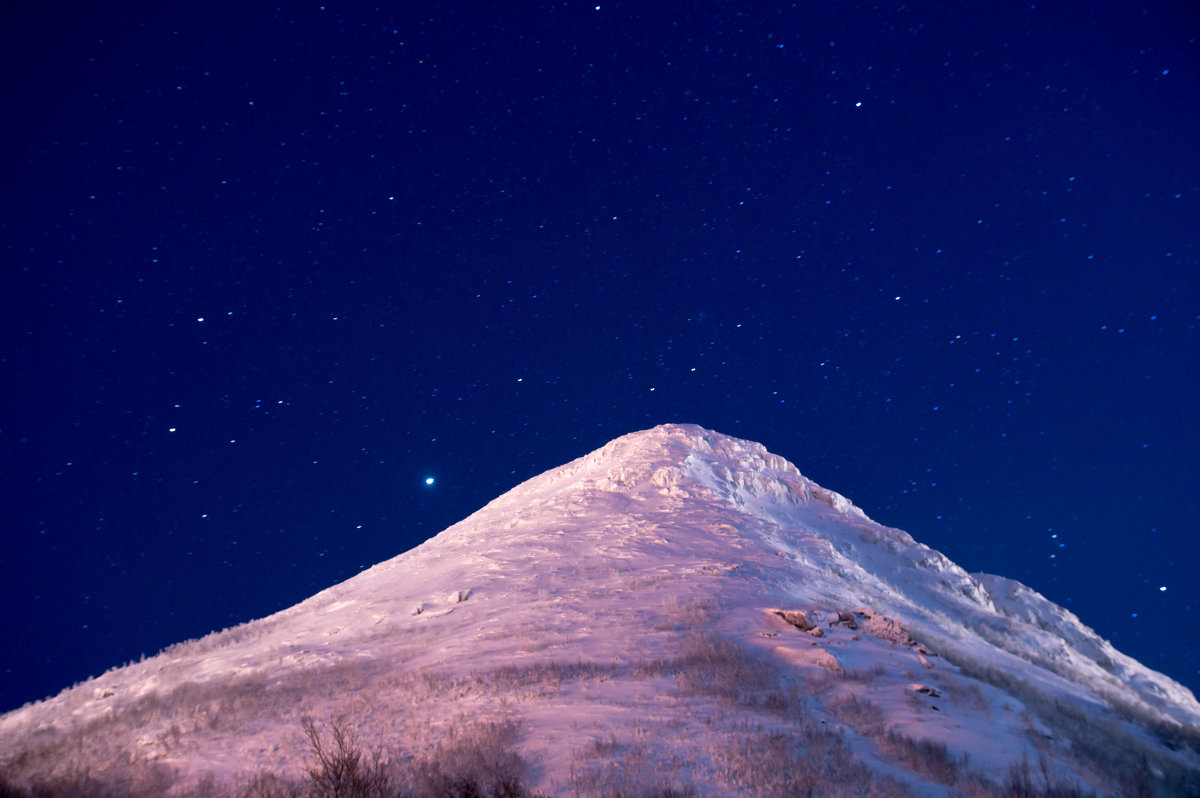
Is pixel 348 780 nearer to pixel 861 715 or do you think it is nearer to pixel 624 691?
pixel 624 691

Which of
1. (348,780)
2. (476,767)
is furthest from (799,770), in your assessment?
(348,780)

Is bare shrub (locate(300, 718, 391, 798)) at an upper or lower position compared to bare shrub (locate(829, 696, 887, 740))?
upper

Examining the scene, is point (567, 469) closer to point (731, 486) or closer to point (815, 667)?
point (731, 486)

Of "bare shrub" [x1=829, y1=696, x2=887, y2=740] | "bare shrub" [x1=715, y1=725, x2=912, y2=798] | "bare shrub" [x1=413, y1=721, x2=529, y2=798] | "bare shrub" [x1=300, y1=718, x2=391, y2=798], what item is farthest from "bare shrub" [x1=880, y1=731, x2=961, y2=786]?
"bare shrub" [x1=300, y1=718, x2=391, y2=798]

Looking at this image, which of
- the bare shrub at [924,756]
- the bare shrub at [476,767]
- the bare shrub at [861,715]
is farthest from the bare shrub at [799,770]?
the bare shrub at [476,767]

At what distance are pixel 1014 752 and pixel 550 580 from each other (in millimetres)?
12999

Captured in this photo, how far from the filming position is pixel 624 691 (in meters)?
10.6

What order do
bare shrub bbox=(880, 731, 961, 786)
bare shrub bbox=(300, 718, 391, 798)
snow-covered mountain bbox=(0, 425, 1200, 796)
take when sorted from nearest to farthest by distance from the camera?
bare shrub bbox=(300, 718, 391, 798) < bare shrub bbox=(880, 731, 961, 786) < snow-covered mountain bbox=(0, 425, 1200, 796)

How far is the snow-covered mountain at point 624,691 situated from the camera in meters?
7.88

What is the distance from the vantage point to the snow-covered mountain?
25.8 feet

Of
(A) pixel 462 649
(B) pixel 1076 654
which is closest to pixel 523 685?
(A) pixel 462 649

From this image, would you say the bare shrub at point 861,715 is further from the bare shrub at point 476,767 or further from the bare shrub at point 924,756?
the bare shrub at point 476,767

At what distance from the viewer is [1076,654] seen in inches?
1159

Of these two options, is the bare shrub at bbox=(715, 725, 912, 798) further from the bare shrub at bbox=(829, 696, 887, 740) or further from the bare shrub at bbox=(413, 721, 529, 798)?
the bare shrub at bbox=(413, 721, 529, 798)
